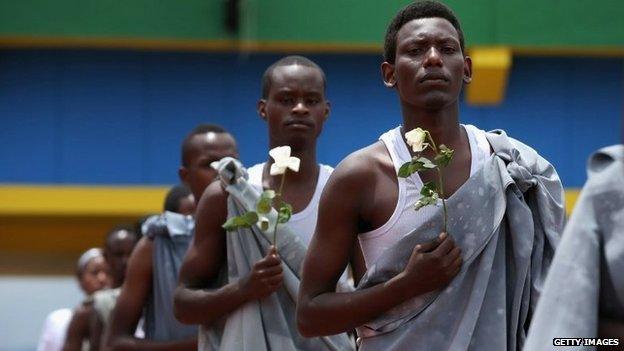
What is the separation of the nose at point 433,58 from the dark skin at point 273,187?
130cm

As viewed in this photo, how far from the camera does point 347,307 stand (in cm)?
450

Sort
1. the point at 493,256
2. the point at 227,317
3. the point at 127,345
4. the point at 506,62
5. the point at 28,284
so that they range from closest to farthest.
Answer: the point at 493,256
the point at 227,317
the point at 127,345
the point at 506,62
the point at 28,284

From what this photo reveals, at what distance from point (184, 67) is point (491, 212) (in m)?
9.43

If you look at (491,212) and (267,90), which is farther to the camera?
(267,90)

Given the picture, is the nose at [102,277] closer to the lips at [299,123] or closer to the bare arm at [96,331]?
the bare arm at [96,331]

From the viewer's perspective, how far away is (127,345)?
6957mm

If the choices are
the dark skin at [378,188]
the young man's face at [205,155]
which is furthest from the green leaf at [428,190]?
the young man's face at [205,155]

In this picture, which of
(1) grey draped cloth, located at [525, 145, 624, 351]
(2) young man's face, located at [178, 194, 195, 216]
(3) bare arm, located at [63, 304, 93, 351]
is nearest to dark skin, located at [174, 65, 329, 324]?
(2) young man's face, located at [178, 194, 195, 216]

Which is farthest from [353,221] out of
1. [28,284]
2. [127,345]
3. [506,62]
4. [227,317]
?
[28,284]

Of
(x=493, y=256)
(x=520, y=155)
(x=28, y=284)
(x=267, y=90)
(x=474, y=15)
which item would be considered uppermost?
(x=474, y=15)

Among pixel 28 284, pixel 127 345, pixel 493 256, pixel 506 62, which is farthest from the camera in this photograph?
pixel 28 284

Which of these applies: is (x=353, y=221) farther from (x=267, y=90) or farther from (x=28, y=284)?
(x=28, y=284)

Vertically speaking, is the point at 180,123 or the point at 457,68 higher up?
the point at 180,123

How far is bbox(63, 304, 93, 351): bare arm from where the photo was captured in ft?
34.9
